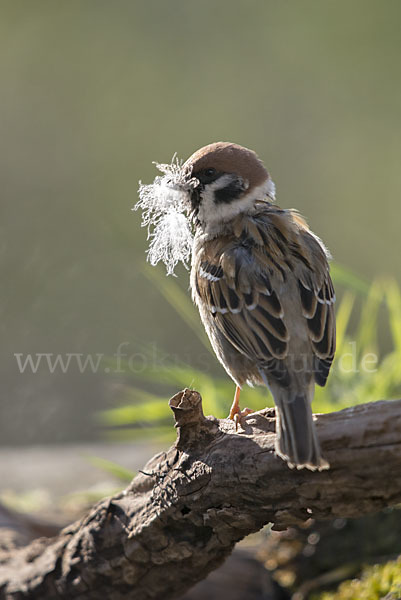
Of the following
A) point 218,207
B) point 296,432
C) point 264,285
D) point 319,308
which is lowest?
point 296,432

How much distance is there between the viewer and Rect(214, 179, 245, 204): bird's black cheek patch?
11.4 feet

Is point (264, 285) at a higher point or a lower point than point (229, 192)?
lower

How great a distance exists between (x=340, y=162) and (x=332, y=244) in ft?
5.84

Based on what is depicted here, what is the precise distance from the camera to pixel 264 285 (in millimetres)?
3084

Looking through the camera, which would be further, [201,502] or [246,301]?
[246,301]

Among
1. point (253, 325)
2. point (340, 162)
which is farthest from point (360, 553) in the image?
point (340, 162)

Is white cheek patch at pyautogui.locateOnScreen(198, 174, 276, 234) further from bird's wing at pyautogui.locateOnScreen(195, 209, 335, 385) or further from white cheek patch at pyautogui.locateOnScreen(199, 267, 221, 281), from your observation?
white cheek patch at pyautogui.locateOnScreen(199, 267, 221, 281)

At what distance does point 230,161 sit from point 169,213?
38cm

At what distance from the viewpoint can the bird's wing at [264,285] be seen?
294cm

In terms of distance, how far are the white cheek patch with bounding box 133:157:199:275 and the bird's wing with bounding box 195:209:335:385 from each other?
9.2 inches

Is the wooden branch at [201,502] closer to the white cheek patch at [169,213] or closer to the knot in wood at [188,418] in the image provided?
the knot in wood at [188,418]

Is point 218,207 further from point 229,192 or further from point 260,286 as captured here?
point 260,286

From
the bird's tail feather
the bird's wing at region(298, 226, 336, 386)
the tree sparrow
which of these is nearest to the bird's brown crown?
the tree sparrow

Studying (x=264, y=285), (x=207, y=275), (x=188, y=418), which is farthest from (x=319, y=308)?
(x=188, y=418)
